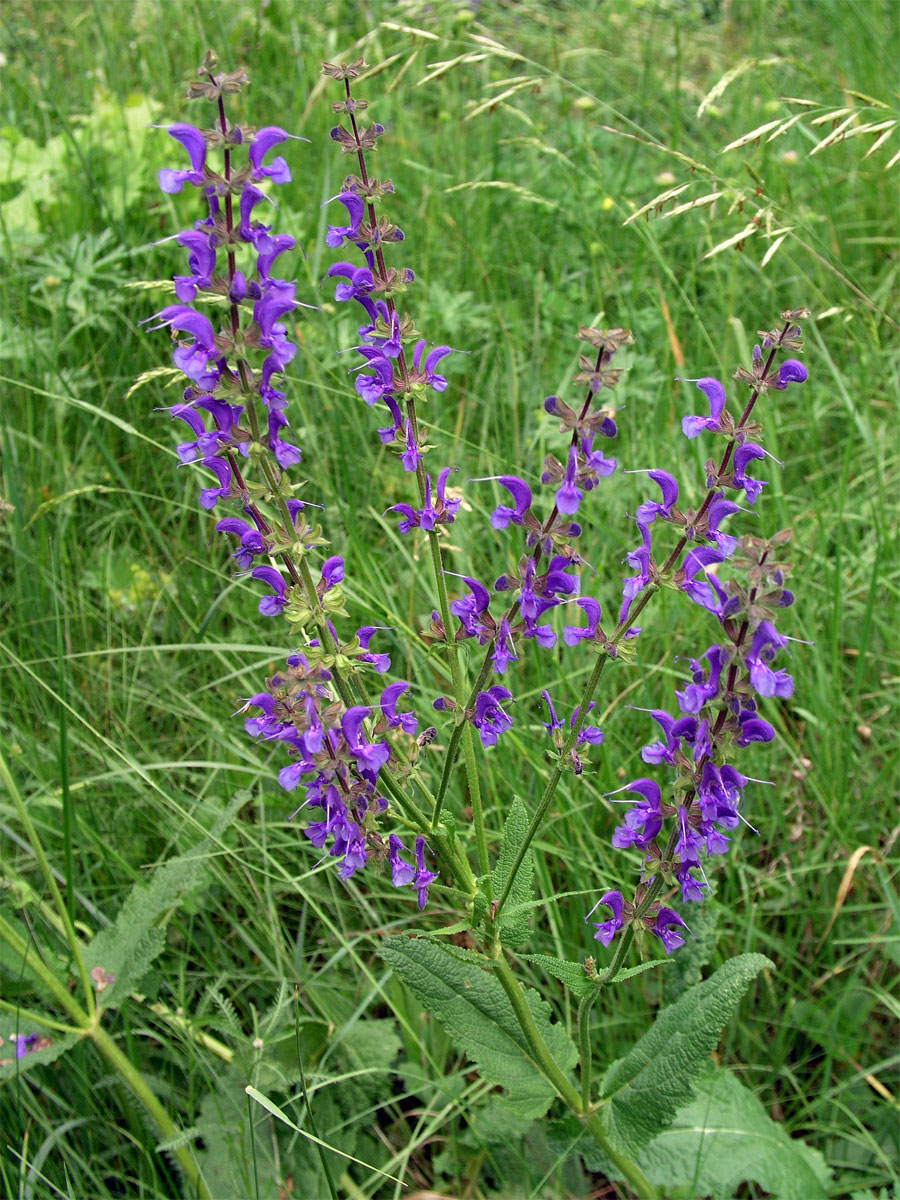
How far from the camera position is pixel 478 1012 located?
201 cm

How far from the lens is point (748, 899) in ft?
8.07

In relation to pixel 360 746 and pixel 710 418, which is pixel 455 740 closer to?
pixel 360 746

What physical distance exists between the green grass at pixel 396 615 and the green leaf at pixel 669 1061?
28 cm

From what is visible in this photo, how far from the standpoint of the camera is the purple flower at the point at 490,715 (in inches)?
68.7

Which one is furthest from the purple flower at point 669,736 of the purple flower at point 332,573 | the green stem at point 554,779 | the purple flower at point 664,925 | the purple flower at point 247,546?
the purple flower at point 247,546

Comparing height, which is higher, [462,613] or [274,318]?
[274,318]

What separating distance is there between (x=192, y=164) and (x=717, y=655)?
1.01 meters

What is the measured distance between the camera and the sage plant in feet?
4.72

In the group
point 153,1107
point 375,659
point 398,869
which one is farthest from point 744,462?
point 153,1107

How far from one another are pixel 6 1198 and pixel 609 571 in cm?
217

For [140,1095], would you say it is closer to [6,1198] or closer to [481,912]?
[6,1198]

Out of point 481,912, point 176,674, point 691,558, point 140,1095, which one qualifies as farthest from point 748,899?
point 176,674

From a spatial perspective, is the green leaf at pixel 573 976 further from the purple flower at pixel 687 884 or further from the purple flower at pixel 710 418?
the purple flower at pixel 710 418

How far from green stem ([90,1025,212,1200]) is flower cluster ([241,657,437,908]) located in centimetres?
93
